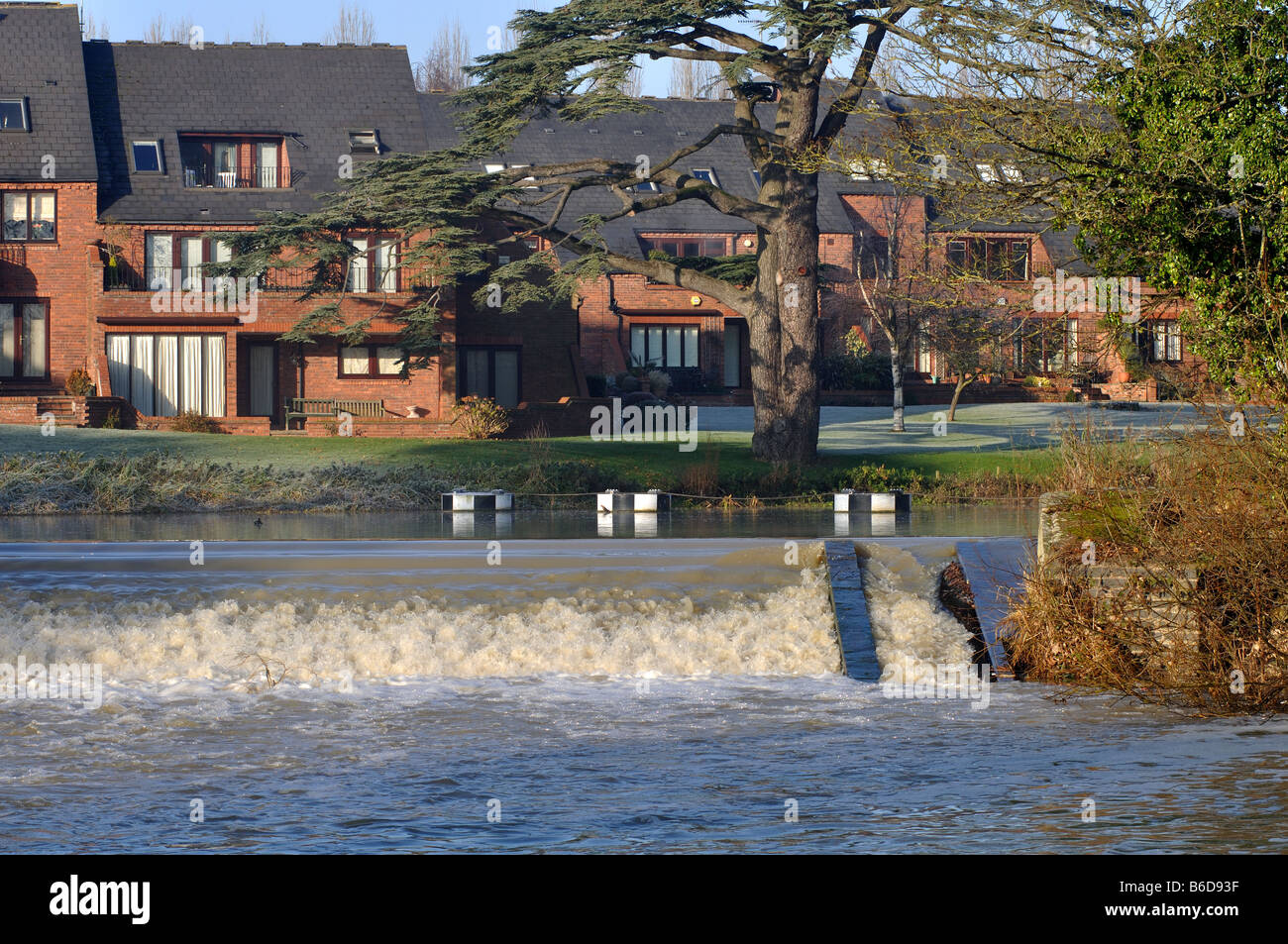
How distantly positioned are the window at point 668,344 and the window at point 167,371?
14709 millimetres

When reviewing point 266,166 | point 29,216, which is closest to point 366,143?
point 266,166

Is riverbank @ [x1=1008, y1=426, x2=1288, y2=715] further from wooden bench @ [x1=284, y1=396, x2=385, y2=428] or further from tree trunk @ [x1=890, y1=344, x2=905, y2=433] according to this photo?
wooden bench @ [x1=284, y1=396, x2=385, y2=428]

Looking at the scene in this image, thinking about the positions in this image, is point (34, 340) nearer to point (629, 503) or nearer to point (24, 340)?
point (24, 340)

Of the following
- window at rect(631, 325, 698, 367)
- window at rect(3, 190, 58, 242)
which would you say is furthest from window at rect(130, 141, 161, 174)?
window at rect(631, 325, 698, 367)

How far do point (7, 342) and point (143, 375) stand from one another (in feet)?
12.2

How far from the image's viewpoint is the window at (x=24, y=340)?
39688 millimetres

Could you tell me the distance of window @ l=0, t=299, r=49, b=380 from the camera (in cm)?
3969

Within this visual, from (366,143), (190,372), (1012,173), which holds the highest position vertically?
(366,143)

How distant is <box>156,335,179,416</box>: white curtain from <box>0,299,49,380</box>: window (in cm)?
299

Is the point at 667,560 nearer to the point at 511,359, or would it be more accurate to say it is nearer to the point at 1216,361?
the point at 1216,361

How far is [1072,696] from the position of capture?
1185 cm

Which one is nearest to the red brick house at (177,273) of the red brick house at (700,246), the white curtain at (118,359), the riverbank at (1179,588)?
the white curtain at (118,359)

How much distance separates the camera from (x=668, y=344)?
50.0m
